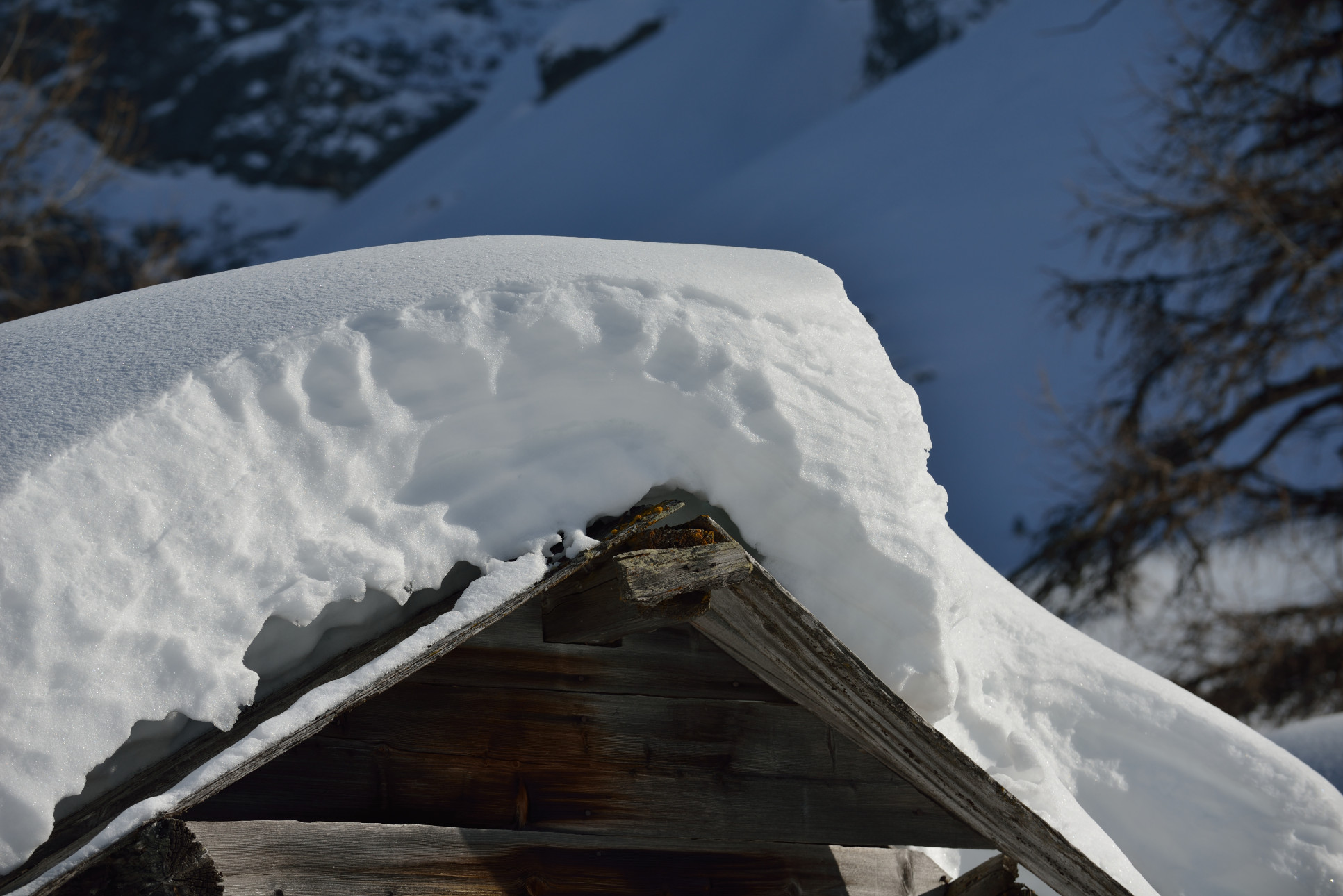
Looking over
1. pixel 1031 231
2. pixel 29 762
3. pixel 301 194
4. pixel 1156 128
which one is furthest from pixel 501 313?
pixel 301 194

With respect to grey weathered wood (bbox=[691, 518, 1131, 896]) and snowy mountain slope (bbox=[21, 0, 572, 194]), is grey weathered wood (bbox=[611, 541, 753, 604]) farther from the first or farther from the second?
snowy mountain slope (bbox=[21, 0, 572, 194])

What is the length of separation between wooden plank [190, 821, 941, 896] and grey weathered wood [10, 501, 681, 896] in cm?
11

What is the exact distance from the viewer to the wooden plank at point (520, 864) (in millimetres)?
1604

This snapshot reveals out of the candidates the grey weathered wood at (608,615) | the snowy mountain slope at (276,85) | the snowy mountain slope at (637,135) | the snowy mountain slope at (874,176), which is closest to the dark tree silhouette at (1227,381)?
the snowy mountain slope at (874,176)

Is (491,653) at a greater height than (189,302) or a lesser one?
lesser

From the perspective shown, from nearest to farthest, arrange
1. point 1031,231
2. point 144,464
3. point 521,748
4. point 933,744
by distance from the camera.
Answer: point 144,464 < point 933,744 < point 521,748 < point 1031,231

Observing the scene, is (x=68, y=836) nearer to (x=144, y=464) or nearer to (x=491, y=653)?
(x=144, y=464)

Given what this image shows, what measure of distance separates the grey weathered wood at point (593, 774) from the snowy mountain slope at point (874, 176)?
24.7 feet

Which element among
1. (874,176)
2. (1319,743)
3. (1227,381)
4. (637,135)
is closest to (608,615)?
(1319,743)

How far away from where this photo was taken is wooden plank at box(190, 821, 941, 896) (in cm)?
160

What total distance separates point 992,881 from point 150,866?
1.73m

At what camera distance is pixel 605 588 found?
173 cm

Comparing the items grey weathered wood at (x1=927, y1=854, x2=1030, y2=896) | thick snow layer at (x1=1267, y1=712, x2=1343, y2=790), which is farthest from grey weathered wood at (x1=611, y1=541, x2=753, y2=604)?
thick snow layer at (x1=1267, y1=712, x2=1343, y2=790)

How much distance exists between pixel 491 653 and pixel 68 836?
0.78m
